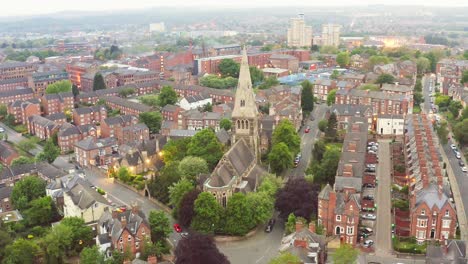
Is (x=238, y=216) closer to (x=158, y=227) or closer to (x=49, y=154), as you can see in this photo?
(x=158, y=227)

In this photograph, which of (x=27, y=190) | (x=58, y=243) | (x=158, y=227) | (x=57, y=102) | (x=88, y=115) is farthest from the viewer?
(x=57, y=102)

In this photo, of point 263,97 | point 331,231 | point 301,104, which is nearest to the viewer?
point 331,231

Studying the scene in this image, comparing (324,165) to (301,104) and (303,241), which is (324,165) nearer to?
(303,241)

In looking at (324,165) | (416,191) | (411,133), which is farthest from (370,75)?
(416,191)

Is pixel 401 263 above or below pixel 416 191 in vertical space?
below

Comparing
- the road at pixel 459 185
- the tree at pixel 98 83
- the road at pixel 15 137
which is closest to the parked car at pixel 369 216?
the road at pixel 459 185

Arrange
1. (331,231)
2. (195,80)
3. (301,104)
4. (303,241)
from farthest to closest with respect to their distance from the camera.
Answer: (195,80)
(301,104)
(331,231)
(303,241)

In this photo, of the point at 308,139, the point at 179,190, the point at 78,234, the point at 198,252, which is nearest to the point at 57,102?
the point at 308,139
